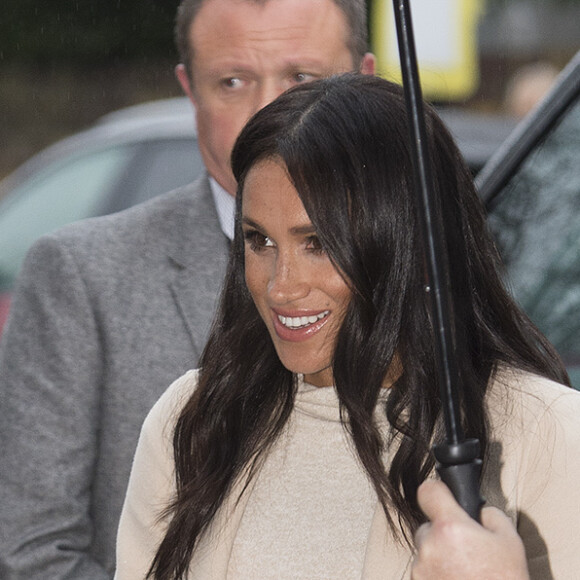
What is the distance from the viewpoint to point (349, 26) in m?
3.11

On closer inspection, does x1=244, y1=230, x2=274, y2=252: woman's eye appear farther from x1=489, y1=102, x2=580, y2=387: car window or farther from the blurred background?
the blurred background

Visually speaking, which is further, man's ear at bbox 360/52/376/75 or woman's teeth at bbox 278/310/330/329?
man's ear at bbox 360/52/376/75

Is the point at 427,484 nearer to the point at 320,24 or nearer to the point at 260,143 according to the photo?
the point at 260,143

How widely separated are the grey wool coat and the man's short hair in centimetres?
44

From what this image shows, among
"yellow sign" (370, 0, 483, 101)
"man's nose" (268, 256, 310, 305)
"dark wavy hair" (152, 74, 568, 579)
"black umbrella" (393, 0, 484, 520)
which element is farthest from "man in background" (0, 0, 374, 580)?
"yellow sign" (370, 0, 483, 101)

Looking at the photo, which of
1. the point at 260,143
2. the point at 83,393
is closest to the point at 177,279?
the point at 83,393

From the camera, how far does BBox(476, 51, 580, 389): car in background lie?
341 centimetres

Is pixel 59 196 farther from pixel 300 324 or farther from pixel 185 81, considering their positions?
pixel 300 324

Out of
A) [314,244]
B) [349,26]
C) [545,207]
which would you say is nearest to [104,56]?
[545,207]

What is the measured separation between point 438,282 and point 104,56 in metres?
17.7

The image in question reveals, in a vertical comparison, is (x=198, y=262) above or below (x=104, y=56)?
above

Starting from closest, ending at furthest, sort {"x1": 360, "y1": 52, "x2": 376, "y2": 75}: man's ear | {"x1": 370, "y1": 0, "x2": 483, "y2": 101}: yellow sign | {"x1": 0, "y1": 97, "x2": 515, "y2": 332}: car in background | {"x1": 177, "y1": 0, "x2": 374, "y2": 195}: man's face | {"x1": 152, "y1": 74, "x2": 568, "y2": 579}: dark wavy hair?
{"x1": 152, "y1": 74, "x2": 568, "y2": 579}: dark wavy hair < {"x1": 177, "y1": 0, "x2": 374, "y2": 195}: man's face < {"x1": 360, "y1": 52, "x2": 376, "y2": 75}: man's ear < {"x1": 0, "y1": 97, "x2": 515, "y2": 332}: car in background < {"x1": 370, "y1": 0, "x2": 483, "y2": 101}: yellow sign

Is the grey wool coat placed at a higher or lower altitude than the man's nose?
lower

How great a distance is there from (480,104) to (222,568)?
16226 mm
